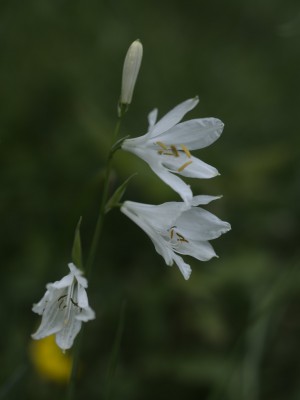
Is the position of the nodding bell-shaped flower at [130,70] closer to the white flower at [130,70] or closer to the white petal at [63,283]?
the white flower at [130,70]

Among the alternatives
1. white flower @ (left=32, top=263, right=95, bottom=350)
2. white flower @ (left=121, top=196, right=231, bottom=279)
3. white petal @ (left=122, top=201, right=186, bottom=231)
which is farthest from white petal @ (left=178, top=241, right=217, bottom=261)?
white flower @ (left=32, top=263, right=95, bottom=350)

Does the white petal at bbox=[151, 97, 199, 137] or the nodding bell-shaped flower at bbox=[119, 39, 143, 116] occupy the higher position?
the nodding bell-shaped flower at bbox=[119, 39, 143, 116]

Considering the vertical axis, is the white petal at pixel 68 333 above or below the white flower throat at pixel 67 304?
below

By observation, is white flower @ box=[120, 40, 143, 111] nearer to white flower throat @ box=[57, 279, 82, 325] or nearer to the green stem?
the green stem

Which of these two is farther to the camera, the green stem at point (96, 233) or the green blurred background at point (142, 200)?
the green blurred background at point (142, 200)

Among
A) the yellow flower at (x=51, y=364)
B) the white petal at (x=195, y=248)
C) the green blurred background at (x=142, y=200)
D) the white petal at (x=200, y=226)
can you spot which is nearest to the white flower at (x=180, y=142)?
the white petal at (x=200, y=226)

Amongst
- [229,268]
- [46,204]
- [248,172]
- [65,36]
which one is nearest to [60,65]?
[65,36]

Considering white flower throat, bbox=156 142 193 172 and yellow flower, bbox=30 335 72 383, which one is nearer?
white flower throat, bbox=156 142 193 172

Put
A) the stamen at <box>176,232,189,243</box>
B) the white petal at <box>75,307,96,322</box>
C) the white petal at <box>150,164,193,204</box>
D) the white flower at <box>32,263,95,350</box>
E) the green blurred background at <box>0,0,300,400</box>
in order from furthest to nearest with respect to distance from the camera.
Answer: the green blurred background at <box>0,0,300,400</box> < the stamen at <box>176,232,189,243</box> < the white flower at <box>32,263,95,350</box> < the white petal at <box>150,164,193,204</box> < the white petal at <box>75,307,96,322</box>
